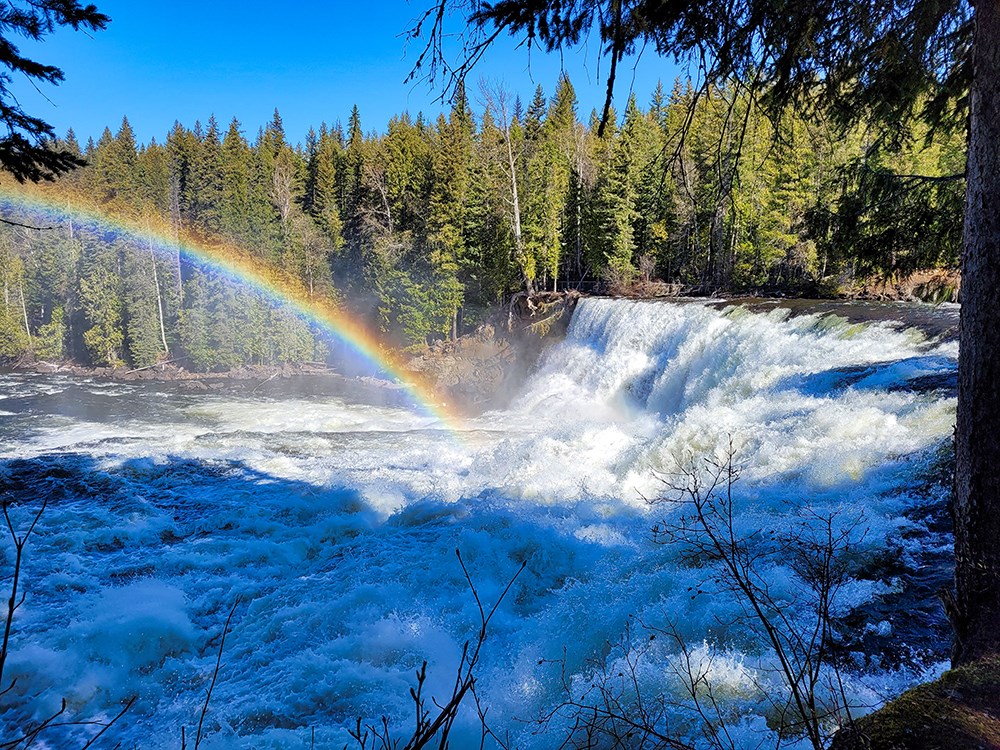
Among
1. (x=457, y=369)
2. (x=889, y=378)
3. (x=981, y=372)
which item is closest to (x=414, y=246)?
(x=457, y=369)

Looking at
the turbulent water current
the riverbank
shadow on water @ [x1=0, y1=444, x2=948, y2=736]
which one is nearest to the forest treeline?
the riverbank

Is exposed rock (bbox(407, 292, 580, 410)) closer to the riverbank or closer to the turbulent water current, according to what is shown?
the riverbank

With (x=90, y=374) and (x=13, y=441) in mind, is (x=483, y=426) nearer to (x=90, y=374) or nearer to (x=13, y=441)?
(x=13, y=441)

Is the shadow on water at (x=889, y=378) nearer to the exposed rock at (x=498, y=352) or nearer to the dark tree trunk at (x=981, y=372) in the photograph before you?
the dark tree trunk at (x=981, y=372)

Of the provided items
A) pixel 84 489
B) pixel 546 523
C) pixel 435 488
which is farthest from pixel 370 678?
pixel 84 489

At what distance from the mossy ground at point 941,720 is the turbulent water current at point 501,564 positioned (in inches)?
27.6

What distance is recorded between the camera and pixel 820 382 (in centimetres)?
916

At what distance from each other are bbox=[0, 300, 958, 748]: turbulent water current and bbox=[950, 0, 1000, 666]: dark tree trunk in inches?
25.6

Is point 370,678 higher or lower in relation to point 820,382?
lower

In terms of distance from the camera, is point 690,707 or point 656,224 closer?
point 690,707

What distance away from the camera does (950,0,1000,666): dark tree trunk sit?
211cm

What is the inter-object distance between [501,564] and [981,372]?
5.55 metres

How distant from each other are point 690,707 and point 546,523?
12.6 ft

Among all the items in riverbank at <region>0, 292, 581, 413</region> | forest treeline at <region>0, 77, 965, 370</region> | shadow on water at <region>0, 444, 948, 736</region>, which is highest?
forest treeline at <region>0, 77, 965, 370</region>
